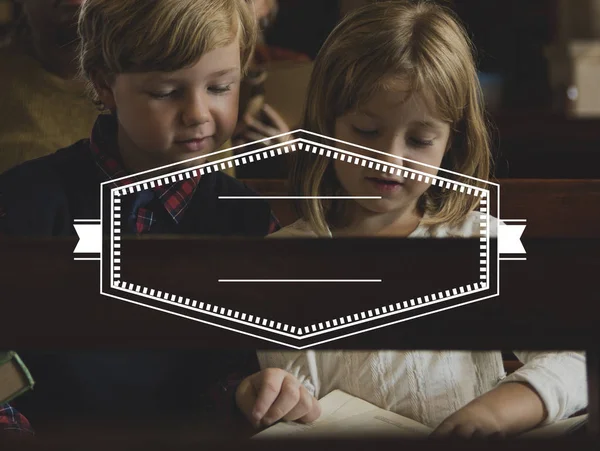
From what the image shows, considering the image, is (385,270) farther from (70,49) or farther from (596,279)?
(70,49)

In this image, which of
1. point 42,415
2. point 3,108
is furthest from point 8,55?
point 42,415

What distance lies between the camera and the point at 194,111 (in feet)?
1.99

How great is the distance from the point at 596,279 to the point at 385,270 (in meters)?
0.12

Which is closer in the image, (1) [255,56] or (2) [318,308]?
(2) [318,308]

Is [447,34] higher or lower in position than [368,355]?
higher

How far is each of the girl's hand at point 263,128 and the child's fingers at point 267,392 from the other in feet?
0.57

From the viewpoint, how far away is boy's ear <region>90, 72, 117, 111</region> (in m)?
0.63

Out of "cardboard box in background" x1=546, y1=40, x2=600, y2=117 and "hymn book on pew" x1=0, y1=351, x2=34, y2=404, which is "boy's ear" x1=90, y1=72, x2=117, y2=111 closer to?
"hymn book on pew" x1=0, y1=351, x2=34, y2=404

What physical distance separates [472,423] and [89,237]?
293 mm

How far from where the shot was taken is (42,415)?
67cm

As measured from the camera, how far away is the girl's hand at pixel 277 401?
63 centimetres

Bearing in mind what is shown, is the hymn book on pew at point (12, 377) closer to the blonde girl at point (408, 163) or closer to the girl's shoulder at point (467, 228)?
the blonde girl at point (408, 163)

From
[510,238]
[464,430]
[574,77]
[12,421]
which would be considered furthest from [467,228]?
[574,77]

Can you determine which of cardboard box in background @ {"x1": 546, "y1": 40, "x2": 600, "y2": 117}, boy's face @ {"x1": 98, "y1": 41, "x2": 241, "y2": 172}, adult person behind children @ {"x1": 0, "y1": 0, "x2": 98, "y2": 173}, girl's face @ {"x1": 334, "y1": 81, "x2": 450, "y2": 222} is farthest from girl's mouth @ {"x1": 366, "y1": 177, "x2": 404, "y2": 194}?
cardboard box in background @ {"x1": 546, "y1": 40, "x2": 600, "y2": 117}
